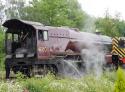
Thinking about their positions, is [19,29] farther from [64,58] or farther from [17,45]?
[64,58]

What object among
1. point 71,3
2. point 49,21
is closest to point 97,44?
point 49,21

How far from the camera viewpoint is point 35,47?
20578mm

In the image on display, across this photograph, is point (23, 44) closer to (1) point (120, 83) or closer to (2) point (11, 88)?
(2) point (11, 88)

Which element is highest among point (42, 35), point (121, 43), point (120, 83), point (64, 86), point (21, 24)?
point (21, 24)

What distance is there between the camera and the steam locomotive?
67.4 ft

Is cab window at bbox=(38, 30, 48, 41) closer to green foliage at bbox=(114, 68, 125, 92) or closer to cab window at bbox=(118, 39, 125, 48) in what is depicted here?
cab window at bbox=(118, 39, 125, 48)

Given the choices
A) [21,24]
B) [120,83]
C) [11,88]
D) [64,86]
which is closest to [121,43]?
[21,24]

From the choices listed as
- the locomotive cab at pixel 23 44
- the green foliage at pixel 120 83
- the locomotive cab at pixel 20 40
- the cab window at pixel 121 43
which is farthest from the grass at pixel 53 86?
the cab window at pixel 121 43

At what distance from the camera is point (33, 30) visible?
20.8 metres

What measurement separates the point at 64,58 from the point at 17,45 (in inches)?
96.2

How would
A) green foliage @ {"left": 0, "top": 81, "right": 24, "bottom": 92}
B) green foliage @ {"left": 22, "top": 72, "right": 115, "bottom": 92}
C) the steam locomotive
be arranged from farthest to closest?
the steam locomotive → green foliage @ {"left": 22, "top": 72, "right": 115, "bottom": 92} → green foliage @ {"left": 0, "top": 81, "right": 24, "bottom": 92}

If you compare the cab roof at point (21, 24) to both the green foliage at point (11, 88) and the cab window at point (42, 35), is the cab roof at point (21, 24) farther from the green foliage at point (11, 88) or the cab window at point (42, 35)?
the green foliage at point (11, 88)

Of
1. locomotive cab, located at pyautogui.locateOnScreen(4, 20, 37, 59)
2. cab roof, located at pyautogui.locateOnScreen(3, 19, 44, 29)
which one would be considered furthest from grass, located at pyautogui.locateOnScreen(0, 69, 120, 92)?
cab roof, located at pyautogui.locateOnScreen(3, 19, 44, 29)

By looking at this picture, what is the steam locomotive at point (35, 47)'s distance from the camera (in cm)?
2055
